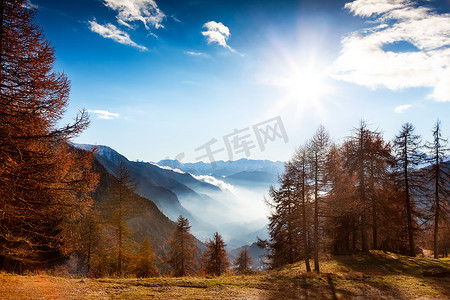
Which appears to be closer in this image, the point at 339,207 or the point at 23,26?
the point at 23,26

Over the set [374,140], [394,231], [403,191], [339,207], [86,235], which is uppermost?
[374,140]

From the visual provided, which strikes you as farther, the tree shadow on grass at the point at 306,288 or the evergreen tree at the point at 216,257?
the evergreen tree at the point at 216,257

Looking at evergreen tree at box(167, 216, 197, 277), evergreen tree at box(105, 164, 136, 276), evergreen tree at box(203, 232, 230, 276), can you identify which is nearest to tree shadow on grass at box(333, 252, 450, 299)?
evergreen tree at box(167, 216, 197, 277)

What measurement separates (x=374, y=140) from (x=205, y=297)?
75.8 ft

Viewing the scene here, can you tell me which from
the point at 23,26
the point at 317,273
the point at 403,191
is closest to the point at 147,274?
the point at 317,273

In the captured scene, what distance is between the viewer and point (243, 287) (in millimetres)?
12680

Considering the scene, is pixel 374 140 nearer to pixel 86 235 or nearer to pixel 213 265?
pixel 213 265

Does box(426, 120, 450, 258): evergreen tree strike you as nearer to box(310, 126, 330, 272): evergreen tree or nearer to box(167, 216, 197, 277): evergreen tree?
box(310, 126, 330, 272): evergreen tree

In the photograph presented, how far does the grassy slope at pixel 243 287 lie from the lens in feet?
30.6

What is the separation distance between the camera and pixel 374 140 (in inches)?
958

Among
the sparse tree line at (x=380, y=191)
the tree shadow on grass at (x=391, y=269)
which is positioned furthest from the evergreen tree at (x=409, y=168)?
the tree shadow on grass at (x=391, y=269)

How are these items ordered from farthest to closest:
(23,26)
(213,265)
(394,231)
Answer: (213,265)
(394,231)
(23,26)

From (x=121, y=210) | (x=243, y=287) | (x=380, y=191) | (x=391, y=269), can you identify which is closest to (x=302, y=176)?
(x=243, y=287)

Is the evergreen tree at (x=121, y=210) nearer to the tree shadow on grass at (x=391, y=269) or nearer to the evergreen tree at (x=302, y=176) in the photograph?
the evergreen tree at (x=302, y=176)
